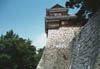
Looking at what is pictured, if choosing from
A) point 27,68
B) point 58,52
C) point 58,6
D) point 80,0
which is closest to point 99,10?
point 80,0

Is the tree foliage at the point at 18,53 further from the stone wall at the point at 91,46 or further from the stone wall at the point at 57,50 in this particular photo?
the stone wall at the point at 91,46

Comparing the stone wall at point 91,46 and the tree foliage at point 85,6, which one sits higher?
the tree foliage at point 85,6

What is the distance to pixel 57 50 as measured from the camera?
923 centimetres

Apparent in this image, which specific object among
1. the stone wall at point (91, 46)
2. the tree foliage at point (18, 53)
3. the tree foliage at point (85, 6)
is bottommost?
the tree foliage at point (18, 53)

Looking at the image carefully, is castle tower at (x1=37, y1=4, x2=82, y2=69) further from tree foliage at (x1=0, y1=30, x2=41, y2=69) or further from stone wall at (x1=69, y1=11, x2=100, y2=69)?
tree foliage at (x1=0, y1=30, x2=41, y2=69)

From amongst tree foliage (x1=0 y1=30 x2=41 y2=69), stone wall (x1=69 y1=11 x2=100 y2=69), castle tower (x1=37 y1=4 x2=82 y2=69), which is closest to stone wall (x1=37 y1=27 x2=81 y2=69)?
castle tower (x1=37 y1=4 x2=82 y2=69)

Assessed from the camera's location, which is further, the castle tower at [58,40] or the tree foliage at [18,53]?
the tree foliage at [18,53]

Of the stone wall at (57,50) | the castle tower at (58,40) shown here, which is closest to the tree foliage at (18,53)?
the castle tower at (58,40)

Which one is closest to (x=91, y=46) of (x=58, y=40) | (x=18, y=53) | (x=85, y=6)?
(x=85, y=6)

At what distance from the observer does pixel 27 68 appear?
18.5 meters

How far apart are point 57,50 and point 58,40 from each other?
1068 mm

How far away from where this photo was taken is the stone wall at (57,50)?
8375 mm

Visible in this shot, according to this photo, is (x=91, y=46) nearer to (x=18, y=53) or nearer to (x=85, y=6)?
(x=85, y=6)

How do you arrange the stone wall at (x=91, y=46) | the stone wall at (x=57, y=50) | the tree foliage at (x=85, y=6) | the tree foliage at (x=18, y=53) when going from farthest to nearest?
the tree foliage at (x=18, y=53), the stone wall at (x=57, y=50), the tree foliage at (x=85, y=6), the stone wall at (x=91, y=46)
